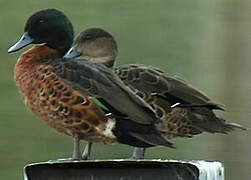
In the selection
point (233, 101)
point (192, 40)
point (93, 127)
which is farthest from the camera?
point (192, 40)

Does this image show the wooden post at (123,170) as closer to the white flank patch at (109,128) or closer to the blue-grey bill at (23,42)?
the white flank patch at (109,128)

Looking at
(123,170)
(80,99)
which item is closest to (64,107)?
(80,99)

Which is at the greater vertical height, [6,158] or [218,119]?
[218,119]

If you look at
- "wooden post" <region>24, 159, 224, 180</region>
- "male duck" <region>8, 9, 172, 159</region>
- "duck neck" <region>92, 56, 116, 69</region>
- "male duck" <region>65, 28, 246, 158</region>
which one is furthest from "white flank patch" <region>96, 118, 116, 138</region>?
"wooden post" <region>24, 159, 224, 180</region>

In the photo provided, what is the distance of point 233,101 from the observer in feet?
11.2

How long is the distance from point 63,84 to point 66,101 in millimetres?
48

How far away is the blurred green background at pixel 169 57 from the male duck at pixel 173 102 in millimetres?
420

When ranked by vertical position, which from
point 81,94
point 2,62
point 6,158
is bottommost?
point 6,158

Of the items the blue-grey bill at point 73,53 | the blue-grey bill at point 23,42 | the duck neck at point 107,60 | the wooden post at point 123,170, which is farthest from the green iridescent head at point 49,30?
the wooden post at point 123,170

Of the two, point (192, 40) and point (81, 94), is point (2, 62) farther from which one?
point (81, 94)

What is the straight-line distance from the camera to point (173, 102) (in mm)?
2838

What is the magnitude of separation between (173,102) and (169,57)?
80 cm

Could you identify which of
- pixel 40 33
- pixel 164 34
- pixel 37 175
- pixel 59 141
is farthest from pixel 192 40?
pixel 37 175

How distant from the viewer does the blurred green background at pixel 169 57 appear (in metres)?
3.43
